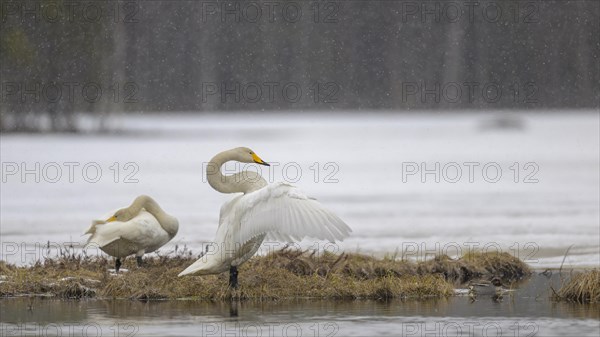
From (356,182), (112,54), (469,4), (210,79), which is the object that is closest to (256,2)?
(210,79)

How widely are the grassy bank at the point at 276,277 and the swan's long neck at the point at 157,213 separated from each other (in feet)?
1.05

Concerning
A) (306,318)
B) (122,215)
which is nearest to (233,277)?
(306,318)

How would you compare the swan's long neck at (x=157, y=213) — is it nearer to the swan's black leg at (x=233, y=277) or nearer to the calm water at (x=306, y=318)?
the swan's black leg at (x=233, y=277)

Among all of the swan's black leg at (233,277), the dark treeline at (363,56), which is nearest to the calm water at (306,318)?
the swan's black leg at (233,277)

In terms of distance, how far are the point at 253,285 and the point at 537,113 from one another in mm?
62882

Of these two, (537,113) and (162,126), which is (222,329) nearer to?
(162,126)

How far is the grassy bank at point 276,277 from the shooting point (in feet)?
33.5

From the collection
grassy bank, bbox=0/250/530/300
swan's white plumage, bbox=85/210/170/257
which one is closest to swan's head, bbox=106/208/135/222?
swan's white plumage, bbox=85/210/170/257

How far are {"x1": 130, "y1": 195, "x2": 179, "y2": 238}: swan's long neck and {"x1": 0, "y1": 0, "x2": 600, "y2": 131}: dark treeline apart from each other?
57.5 metres

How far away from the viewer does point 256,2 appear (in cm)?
7150

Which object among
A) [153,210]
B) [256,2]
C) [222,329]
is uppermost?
[256,2]

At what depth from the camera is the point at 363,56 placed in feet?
253

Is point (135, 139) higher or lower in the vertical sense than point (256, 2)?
lower

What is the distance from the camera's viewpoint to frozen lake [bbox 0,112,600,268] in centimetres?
1401
